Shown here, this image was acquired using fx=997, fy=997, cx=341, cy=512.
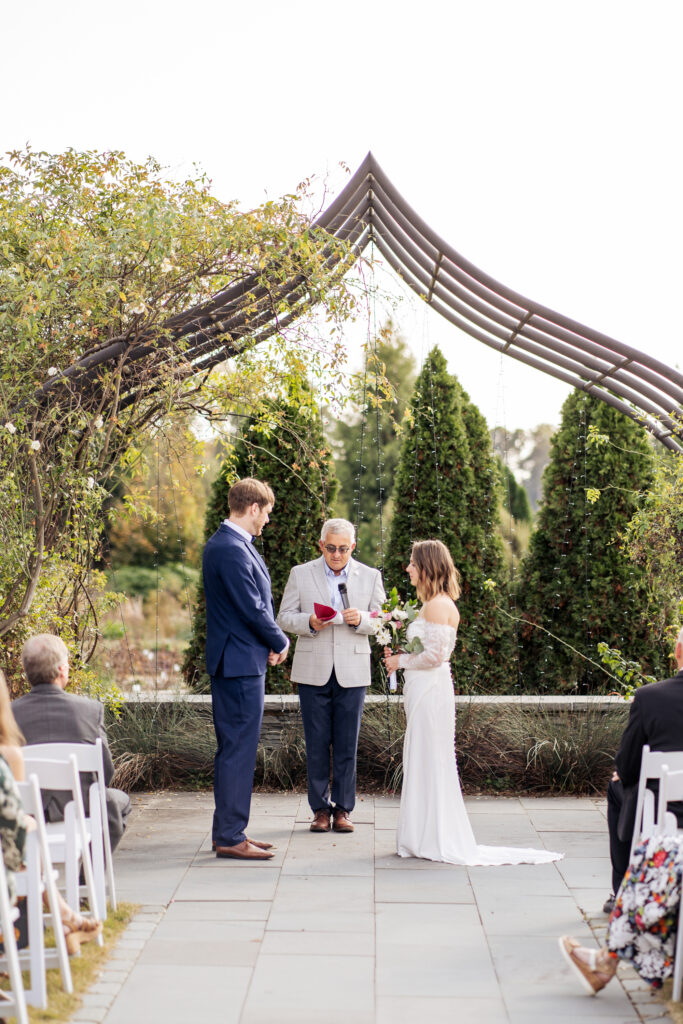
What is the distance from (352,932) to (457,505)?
5.47 meters

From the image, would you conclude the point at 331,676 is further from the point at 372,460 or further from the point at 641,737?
the point at 372,460

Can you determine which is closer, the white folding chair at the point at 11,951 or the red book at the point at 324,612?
the white folding chair at the point at 11,951

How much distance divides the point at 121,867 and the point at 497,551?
5.09 metres

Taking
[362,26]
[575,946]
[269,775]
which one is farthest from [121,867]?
[362,26]

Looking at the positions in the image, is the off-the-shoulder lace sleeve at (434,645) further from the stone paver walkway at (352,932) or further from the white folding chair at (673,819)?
the white folding chair at (673,819)

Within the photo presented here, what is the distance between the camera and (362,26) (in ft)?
19.9

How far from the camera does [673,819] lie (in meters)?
3.46

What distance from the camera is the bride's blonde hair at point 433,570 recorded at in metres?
5.26

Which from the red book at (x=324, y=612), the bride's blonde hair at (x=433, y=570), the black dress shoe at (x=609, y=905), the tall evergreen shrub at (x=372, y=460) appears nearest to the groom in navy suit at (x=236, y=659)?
the red book at (x=324, y=612)

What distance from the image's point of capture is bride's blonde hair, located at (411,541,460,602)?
207 inches

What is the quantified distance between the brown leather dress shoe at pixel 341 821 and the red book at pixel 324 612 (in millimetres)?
1129

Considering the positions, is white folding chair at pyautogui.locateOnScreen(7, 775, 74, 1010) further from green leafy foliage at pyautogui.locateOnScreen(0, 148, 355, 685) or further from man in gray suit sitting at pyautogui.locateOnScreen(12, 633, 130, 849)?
green leafy foliage at pyautogui.locateOnScreen(0, 148, 355, 685)

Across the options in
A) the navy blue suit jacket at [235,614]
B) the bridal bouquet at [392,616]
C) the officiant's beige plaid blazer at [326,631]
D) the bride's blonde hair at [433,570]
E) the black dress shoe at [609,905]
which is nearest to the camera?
the black dress shoe at [609,905]

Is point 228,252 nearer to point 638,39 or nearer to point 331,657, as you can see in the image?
point 331,657
